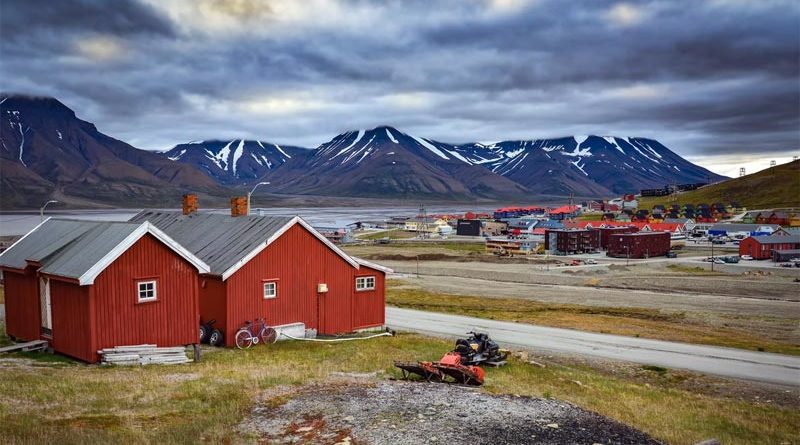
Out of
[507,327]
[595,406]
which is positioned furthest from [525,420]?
[507,327]

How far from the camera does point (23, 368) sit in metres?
21.8

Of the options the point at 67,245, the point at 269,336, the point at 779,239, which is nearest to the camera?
the point at 67,245

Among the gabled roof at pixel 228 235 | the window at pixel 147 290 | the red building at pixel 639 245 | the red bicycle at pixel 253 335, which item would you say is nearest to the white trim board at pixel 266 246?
the gabled roof at pixel 228 235

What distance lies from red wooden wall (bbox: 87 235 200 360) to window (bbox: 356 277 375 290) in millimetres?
10313

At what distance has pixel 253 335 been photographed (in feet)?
96.4

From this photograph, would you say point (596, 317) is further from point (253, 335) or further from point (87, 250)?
point (87, 250)

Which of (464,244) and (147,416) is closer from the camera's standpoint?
(147,416)

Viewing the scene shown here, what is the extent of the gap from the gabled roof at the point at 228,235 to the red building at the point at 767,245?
9712cm

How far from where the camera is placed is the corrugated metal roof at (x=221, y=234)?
30.0 metres

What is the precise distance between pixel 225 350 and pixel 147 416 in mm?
12253

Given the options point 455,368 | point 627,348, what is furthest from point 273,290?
point 627,348

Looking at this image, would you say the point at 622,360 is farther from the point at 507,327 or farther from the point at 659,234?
the point at 659,234

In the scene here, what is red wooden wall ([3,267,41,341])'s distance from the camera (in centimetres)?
2708

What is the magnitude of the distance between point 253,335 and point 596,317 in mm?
30666
